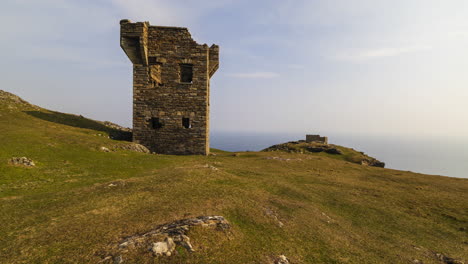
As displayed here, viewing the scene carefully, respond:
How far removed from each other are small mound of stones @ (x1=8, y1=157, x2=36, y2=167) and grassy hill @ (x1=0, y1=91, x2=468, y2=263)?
389mm

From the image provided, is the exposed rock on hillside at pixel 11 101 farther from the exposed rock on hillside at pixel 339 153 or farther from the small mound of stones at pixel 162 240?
the exposed rock on hillside at pixel 339 153

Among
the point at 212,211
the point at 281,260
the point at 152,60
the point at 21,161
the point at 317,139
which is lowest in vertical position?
the point at 281,260

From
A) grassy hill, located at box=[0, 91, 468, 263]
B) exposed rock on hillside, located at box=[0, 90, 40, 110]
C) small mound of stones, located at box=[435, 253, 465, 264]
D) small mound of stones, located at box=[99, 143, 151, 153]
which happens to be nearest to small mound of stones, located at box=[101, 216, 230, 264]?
grassy hill, located at box=[0, 91, 468, 263]

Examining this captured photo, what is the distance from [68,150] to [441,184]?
89.7 feet

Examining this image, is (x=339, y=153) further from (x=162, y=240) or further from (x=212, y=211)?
(x=162, y=240)

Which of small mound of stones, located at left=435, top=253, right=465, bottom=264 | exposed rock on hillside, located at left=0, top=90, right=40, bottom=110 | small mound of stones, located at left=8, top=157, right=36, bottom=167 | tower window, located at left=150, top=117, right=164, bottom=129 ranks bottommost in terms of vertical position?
small mound of stones, located at left=435, top=253, right=465, bottom=264

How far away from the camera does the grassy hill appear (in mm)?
5773

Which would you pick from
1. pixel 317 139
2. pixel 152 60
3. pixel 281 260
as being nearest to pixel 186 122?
pixel 152 60

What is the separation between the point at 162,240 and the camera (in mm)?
5539

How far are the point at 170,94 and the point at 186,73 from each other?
11.4 feet

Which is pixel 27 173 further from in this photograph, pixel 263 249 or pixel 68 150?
pixel 263 249

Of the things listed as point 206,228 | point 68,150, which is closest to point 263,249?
point 206,228

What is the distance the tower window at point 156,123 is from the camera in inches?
915

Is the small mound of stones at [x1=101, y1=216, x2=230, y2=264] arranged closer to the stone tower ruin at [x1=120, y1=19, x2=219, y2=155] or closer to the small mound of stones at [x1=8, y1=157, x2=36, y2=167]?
the small mound of stones at [x1=8, y1=157, x2=36, y2=167]
